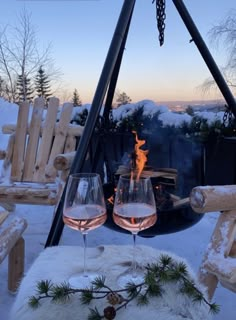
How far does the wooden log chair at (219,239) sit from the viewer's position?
1.07 m

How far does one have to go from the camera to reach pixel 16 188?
1.99 meters

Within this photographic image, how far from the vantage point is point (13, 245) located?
1.39 meters

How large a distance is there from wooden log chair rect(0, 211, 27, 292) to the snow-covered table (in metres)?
0.38

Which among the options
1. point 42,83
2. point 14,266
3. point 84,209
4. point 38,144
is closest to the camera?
point 84,209

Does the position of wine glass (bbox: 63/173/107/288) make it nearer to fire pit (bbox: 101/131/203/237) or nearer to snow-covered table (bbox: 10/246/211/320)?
snow-covered table (bbox: 10/246/211/320)

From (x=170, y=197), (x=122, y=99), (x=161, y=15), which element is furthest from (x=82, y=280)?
(x=122, y=99)

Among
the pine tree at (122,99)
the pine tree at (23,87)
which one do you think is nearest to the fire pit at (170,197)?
the pine tree at (122,99)

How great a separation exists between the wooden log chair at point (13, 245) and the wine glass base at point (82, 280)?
0.51 m

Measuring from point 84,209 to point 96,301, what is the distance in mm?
201

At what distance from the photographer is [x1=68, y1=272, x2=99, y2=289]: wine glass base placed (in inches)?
29.3

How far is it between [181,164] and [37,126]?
1.07 metres

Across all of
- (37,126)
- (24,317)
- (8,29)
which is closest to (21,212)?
(37,126)

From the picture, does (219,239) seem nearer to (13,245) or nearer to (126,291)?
(126,291)

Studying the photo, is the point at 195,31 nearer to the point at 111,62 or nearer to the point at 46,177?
the point at 111,62
